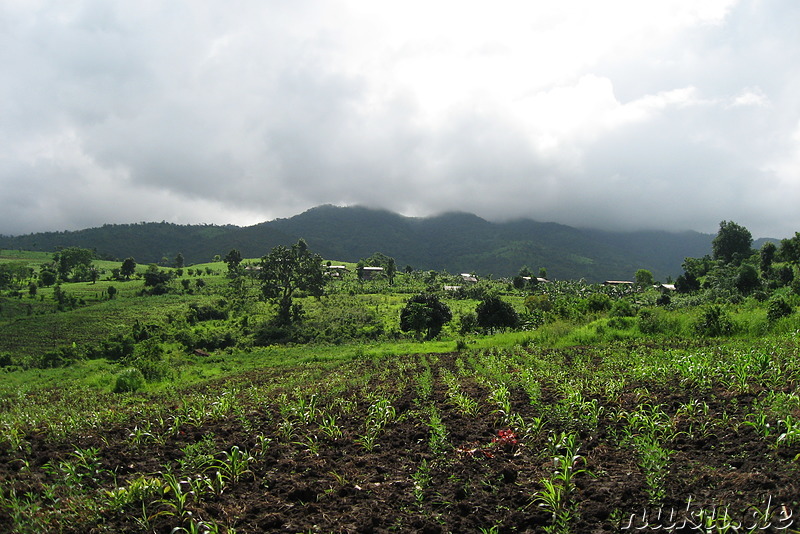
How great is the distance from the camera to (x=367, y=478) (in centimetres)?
555

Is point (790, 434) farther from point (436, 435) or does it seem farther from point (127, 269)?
point (127, 269)

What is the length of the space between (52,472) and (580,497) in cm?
710

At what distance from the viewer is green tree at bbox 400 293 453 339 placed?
44625mm

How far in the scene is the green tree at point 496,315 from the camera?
44406mm

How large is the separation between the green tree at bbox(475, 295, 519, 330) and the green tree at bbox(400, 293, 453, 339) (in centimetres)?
387

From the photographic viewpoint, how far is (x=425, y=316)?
44469 millimetres

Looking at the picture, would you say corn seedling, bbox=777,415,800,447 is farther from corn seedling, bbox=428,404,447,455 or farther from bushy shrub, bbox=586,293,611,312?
bushy shrub, bbox=586,293,611,312

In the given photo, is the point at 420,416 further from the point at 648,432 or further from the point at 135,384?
the point at 135,384

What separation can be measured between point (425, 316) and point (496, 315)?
24.1 feet

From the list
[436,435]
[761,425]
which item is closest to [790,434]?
[761,425]

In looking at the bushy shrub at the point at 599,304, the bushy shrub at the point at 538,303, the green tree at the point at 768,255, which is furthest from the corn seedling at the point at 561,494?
the green tree at the point at 768,255

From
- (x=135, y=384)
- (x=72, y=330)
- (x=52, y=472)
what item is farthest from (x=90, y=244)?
(x=52, y=472)

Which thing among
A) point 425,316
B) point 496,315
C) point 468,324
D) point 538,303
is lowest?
point 468,324

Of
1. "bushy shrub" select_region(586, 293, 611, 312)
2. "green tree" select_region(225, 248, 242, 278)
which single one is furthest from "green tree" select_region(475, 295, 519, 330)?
"green tree" select_region(225, 248, 242, 278)
